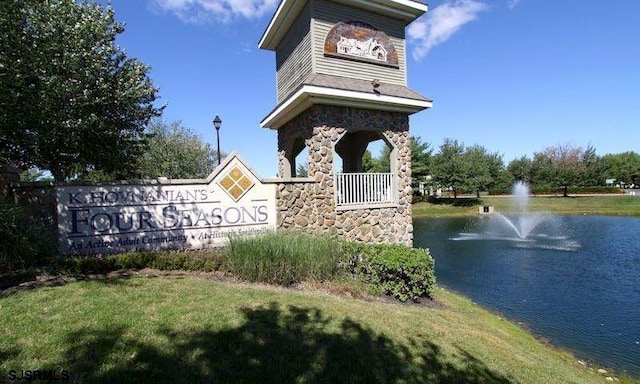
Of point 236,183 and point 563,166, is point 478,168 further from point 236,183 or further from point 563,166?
point 236,183

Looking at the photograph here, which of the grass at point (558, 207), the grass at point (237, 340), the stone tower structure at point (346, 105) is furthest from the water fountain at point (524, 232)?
Answer: the grass at point (237, 340)

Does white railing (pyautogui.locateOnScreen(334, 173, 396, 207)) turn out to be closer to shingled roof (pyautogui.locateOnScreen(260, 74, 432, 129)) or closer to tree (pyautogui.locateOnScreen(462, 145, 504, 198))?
shingled roof (pyautogui.locateOnScreen(260, 74, 432, 129))

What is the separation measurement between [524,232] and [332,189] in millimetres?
18175

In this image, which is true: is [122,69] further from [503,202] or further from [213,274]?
[503,202]

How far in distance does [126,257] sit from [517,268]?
13.2m

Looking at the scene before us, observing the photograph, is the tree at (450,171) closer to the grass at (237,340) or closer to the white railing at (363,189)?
the white railing at (363,189)

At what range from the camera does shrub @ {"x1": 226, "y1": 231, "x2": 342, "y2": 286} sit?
20.9 feet

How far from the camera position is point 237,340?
3.65 m

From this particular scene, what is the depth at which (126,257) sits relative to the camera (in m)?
6.42

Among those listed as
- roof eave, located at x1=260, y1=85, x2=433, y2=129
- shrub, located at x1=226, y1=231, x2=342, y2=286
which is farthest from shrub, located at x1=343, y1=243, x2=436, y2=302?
roof eave, located at x1=260, y1=85, x2=433, y2=129

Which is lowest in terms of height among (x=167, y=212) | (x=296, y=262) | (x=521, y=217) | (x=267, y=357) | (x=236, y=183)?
(x=521, y=217)

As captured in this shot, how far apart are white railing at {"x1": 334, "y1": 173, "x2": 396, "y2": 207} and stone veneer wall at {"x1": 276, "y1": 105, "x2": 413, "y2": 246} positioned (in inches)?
10.3

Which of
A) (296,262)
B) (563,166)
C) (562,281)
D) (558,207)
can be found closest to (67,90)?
(296,262)

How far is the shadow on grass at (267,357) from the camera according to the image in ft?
9.80
